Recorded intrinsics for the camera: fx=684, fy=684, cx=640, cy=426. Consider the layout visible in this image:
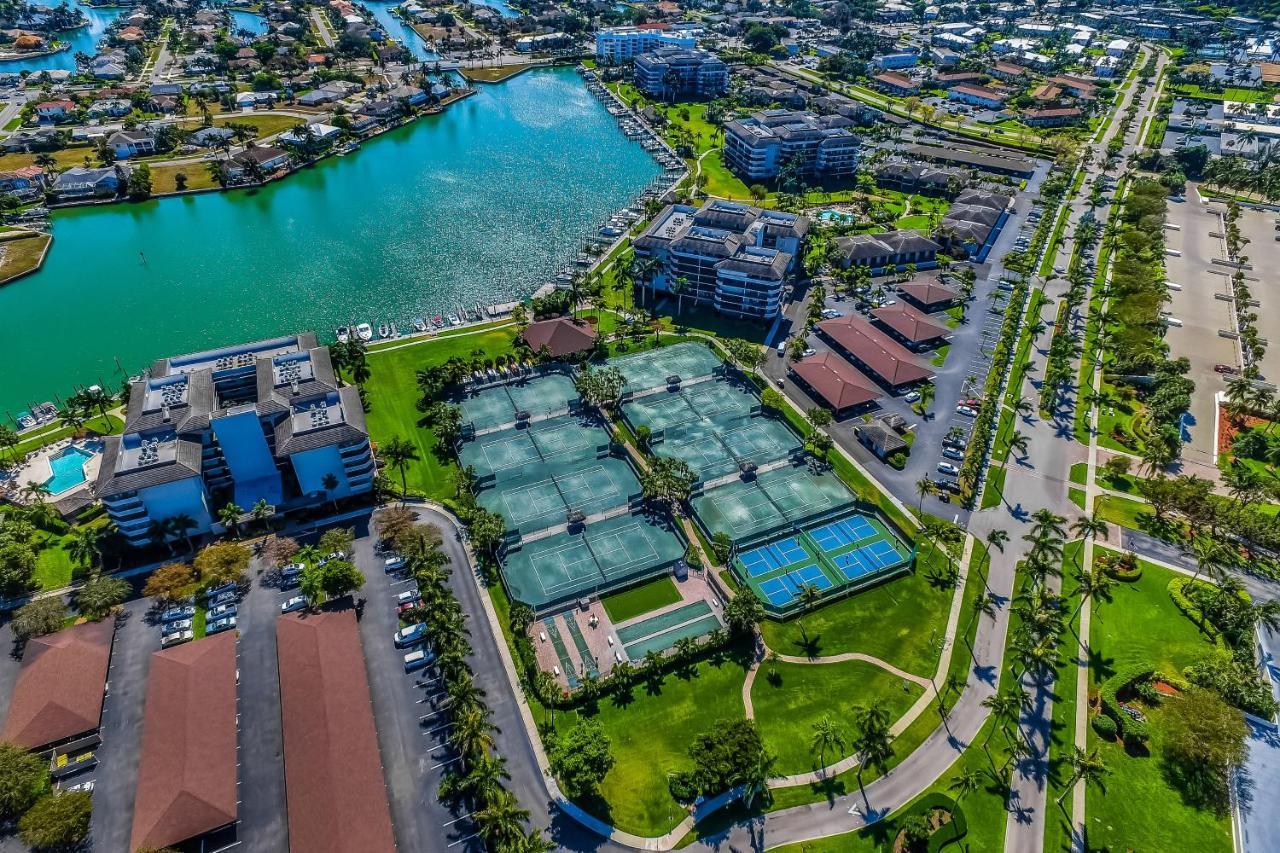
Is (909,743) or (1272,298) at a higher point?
(1272,298)

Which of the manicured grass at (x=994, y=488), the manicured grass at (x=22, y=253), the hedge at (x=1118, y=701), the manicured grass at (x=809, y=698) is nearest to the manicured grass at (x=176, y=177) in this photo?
the manicured grass at (x=22, y=253)

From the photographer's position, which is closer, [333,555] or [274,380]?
[333,555]

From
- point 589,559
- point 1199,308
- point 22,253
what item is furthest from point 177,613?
point 1199,308

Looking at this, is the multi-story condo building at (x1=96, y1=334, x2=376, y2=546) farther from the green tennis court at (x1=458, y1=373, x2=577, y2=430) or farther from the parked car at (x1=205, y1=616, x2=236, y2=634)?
the green tennis court at (x1=458, y1=373, x2=577, y2=430)

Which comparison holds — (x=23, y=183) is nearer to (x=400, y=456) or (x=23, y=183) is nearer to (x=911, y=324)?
(x=400, y=456)

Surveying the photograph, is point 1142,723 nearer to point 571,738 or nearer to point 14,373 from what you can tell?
point 571,738

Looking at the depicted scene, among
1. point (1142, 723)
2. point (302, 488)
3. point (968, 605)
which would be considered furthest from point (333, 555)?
point (1142, 723)

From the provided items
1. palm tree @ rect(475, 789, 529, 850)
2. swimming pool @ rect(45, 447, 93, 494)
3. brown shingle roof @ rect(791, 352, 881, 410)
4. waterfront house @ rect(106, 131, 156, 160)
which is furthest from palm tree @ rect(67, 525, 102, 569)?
waterfront house @ rect(106, 131, 156, 160)
